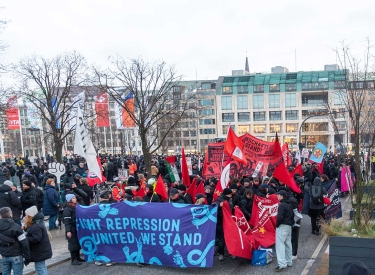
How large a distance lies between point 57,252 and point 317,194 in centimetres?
710

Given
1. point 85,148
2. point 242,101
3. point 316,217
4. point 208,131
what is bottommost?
point 208,131

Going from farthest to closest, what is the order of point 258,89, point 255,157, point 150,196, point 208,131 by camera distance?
point 208,131 → point 258,89 → point 255,157 → point 150,196

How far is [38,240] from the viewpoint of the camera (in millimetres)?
6375

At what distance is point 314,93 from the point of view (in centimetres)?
7262

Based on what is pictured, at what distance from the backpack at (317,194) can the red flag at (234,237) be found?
3.08 meters

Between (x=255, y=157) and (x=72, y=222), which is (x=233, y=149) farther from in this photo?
(x=72, y=222)

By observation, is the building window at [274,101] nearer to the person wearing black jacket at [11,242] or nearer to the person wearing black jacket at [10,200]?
the person wearing black jacket at [10,200]

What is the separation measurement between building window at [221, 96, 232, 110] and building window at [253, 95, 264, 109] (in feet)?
16.1

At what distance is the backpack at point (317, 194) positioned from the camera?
1004 centimetres

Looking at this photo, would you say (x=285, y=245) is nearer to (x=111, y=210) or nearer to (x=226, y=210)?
(x=226, y=210)

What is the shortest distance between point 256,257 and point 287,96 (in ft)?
226

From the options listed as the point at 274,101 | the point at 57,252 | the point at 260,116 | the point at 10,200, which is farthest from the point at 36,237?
the point at 260,116

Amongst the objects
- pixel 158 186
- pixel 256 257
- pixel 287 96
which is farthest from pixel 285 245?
pixel 287 96

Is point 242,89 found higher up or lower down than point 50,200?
higher up
